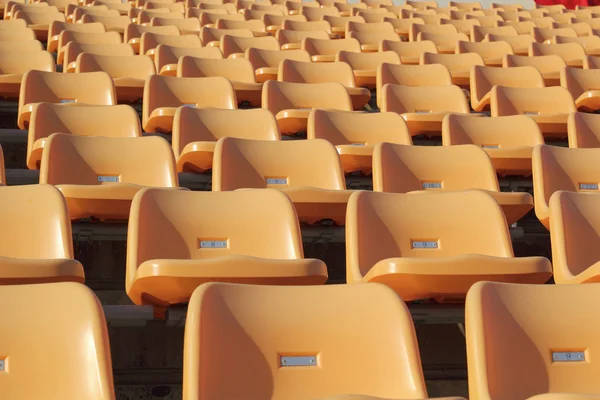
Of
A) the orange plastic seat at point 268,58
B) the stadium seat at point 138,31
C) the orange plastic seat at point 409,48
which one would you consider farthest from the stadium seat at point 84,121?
the orange plastic seat at point 409,48

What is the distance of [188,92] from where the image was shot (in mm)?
1677

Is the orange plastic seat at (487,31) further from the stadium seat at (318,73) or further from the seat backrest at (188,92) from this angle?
the seat backrest at (188,92)

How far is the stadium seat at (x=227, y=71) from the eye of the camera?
1.84 metres

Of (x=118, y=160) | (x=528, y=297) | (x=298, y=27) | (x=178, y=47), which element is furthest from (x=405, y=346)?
(x=298, y=27)

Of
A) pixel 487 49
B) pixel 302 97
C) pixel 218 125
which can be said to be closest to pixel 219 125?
pixel 218 125

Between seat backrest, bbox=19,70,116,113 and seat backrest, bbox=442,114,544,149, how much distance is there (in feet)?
2.01

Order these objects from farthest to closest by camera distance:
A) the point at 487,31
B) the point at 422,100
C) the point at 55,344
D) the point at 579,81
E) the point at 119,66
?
the point at 487,31 < the point at 579,81 < the point at 119,66 < the point at 422,100 < the point at 55,344

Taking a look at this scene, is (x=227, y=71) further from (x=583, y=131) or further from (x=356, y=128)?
(x=583, y=131)

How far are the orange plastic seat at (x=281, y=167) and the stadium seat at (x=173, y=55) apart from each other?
770mm

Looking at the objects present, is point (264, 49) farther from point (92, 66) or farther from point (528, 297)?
point (528, 297)

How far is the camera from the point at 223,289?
0.70 metres

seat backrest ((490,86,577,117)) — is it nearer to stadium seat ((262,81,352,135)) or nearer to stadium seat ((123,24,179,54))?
stadium seat ((262,81,352,135))

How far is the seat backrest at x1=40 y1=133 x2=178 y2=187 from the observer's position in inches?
46.6

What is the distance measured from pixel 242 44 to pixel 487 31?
3.10 ft
